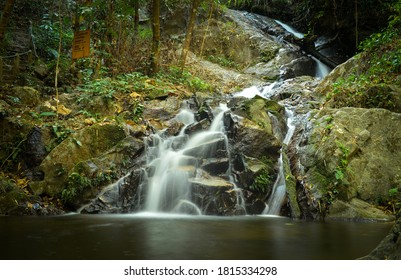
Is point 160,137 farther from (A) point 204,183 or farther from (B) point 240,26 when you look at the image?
(B) point 240,26

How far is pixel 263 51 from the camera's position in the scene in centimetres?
1661

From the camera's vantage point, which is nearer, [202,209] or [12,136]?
[202,209]

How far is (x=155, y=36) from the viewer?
10.9 metres

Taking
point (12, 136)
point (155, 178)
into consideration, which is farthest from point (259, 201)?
point (12, 136)

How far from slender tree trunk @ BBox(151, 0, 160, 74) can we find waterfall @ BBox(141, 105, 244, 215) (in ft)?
12.1

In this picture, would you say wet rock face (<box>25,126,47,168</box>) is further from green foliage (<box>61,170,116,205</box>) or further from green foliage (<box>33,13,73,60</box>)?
green foliage (<box>33,13,73,60</box>)

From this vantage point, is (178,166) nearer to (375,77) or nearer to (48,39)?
(375,77)

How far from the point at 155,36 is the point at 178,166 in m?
5.61

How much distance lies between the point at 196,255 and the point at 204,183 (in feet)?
10.4

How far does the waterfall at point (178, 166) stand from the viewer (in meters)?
6.78

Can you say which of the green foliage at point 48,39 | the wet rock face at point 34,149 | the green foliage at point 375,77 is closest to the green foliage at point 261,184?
the green foliage at point 375,77

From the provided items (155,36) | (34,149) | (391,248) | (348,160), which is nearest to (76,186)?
(34,149)

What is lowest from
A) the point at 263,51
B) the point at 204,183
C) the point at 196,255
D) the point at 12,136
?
the point at 196,255

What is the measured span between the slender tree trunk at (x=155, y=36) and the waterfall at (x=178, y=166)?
12.1 ft
